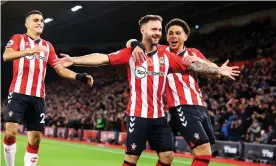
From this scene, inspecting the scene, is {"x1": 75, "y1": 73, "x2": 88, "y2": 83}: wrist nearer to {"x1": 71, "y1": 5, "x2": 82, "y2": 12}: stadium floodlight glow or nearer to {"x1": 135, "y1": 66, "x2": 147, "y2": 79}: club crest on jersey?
{"x1": 135, "y1": 66, "x2": 147, "y2": 79}: club crest on jersey

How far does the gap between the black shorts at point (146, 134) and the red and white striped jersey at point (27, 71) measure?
1793 millimetres

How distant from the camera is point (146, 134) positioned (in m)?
5.19

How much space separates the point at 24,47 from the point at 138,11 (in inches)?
792

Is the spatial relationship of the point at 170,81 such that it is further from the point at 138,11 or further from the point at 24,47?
the point at 138,11

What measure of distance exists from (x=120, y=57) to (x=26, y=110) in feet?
6.43

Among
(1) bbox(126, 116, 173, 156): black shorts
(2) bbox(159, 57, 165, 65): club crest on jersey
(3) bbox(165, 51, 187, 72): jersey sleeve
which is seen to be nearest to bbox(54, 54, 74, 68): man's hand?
(1) bbox(126, 116, 173, 156): black shorts

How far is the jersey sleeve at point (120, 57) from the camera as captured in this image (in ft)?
16.7

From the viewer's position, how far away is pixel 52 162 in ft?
33.8

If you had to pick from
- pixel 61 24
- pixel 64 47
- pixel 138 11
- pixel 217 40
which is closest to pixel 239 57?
pixel 217 40

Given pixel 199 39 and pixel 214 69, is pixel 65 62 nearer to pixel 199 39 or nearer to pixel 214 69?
pixel 214 69

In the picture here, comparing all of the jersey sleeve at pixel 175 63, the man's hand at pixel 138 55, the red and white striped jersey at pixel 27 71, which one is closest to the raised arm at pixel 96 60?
the man's hand at pixel 138 55

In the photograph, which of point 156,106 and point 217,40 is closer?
point 156,106

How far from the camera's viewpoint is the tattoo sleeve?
17.7 feet

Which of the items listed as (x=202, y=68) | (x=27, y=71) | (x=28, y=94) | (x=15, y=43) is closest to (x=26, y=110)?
(x=28, y=94)
